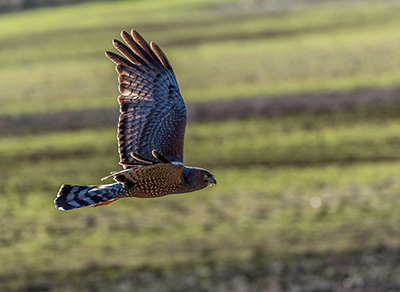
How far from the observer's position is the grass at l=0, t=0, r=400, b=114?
32.9m

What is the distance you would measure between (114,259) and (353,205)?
6.30 metres

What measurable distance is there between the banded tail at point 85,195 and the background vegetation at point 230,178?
8300 millimetres

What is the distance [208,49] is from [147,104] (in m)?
34.4

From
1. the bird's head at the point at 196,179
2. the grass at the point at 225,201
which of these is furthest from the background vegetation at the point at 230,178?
the bird's head at the point at 196,179

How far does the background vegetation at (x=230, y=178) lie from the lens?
15.8 m

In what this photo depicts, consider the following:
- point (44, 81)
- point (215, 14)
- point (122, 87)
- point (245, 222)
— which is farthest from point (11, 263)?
point (215, 14)

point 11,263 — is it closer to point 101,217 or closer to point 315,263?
point 101,217

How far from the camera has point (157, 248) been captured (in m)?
17.0

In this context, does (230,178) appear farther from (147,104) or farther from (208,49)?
(208,49)

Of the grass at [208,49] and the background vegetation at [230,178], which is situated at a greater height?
the grass at [208,49]

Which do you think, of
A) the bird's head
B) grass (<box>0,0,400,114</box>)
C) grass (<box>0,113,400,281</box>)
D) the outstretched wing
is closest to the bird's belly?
the bird's head

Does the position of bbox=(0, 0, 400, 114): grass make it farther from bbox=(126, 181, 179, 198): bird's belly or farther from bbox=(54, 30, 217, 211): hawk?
bbox=(126, 181, 179, 198): bird's belly

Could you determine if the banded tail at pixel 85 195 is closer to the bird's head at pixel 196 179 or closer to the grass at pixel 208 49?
the bird's head at pixel 196 179

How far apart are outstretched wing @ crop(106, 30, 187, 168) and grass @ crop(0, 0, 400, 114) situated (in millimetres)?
22482
